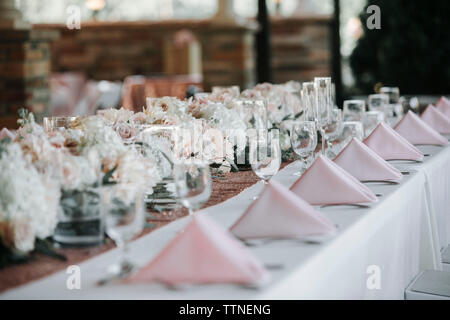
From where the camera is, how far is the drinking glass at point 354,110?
340 centimetres

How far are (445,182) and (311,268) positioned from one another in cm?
170

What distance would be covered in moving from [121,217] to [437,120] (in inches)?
105

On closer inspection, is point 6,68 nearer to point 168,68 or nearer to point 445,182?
point 445,182

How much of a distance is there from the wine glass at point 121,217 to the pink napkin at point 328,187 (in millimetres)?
716

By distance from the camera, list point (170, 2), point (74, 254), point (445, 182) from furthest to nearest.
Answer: point (170, 2) → point (445, 182) → point (74, 254)

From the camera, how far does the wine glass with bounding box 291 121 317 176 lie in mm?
2271

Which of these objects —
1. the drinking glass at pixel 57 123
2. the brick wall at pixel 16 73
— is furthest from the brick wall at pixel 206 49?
the drinking glass at pixel 57 123

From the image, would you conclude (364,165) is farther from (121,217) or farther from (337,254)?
(121,217)

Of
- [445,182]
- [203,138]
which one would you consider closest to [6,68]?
[203,138]

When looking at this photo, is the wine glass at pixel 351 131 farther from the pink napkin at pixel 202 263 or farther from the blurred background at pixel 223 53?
the blurred background at pixel 223 53

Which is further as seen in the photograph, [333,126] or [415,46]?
[415,46]

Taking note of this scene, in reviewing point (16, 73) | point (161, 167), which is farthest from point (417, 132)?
point (16, 73)

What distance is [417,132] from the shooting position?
314 cm

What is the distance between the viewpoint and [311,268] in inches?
54.3
